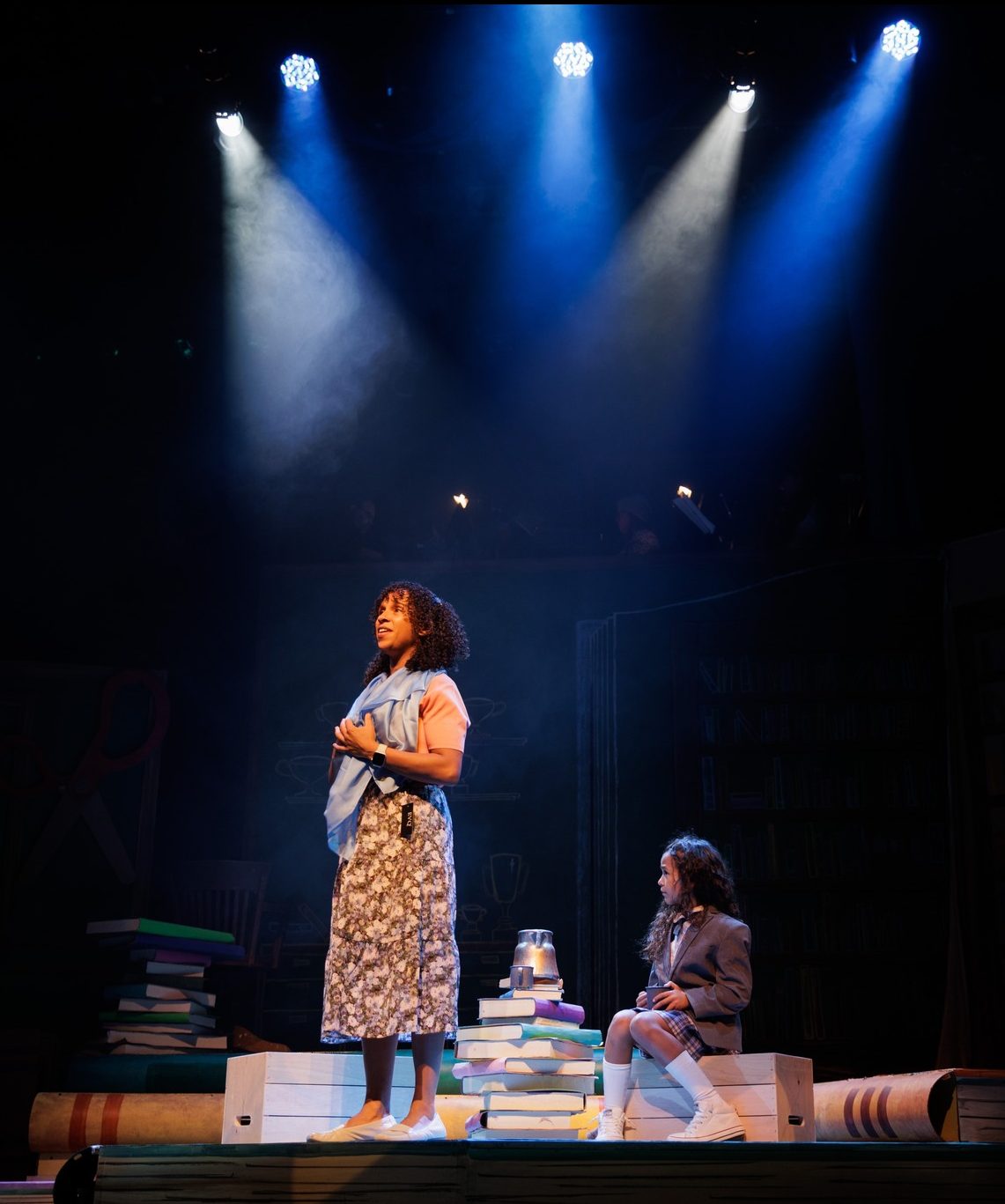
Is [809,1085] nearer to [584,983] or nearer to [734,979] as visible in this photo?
[734,979]

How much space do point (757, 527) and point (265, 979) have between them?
3767 millimetres

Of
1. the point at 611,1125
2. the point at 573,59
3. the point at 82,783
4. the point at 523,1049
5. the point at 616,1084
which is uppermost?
the point at 573,59

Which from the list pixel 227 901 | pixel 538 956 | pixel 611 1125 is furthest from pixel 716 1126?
pixel 227 901

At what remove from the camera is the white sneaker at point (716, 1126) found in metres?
3.27

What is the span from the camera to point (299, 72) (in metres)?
5.90

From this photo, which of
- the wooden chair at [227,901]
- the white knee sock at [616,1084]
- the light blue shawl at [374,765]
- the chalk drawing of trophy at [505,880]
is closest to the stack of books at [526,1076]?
the white knee sock at [616,1084]

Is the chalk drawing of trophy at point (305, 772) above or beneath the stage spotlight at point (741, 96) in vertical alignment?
beneath

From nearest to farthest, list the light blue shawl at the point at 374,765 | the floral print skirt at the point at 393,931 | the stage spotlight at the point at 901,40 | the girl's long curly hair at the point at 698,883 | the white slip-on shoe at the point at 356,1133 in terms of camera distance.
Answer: the white slip-on shoe at the point at 356,1133 < the floral print skirt at the point at 393,931 < the light blue shawl at the point at 374,765 < the girl's long curly hair at the point at 698,883 < the stage spotlight at the point at 901,40

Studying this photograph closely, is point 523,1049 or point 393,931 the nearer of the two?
point 393,931

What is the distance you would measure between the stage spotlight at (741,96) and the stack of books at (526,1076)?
4337mm

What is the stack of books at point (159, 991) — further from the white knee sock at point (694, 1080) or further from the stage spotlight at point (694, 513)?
the stage spotlight at point (694, 513)

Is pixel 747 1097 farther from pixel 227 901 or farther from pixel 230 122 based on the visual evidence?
pixel 230 122

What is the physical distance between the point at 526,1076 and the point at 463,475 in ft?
16.4

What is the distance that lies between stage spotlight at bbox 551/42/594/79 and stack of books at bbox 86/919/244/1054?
4.43 meters
